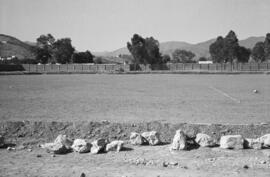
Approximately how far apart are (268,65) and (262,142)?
255ft

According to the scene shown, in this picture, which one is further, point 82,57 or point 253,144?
point 82,57

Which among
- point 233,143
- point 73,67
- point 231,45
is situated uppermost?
point 231,45

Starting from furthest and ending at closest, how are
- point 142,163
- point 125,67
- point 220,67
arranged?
point 125,67, point 220,67, point 142,163

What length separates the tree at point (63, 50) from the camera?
370ft

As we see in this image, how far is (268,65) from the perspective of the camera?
3184 inches

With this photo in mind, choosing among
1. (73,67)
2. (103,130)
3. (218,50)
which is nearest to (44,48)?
(73,67)

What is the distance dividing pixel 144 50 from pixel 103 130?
88.1m

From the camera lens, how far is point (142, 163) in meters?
7.52

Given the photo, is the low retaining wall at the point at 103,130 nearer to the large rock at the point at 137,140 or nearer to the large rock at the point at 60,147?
the large rock at the point at 137,140

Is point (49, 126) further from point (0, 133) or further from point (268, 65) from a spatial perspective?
point (268, 65)

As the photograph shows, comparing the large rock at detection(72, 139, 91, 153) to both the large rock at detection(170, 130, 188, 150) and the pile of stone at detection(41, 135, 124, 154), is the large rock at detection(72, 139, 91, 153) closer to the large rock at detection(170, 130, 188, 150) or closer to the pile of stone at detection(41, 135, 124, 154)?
the pile of stone at detection(41, 135, 124, 154)

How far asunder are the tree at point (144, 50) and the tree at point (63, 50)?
24033mm

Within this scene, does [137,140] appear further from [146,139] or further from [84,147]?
[84,147]

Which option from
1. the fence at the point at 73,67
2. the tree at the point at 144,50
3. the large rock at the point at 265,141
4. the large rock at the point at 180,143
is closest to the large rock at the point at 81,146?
the large rock at the point at 180,143
